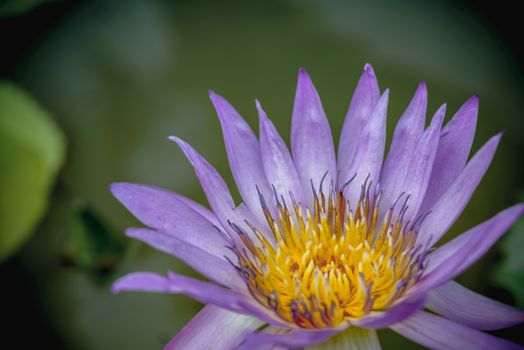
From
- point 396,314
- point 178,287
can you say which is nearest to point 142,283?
point 178,287

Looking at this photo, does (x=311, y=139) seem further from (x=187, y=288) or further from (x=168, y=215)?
(x=187, y=288)

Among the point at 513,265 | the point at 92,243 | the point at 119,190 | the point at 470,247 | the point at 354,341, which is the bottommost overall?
the point at 513,265

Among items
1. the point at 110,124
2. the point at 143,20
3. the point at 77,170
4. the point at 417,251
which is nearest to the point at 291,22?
the point at 143,20

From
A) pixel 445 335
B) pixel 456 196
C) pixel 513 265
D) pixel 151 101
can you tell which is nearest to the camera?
pixel 445 335

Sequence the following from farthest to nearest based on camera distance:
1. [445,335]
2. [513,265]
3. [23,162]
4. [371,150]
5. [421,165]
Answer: [23,162] < [513,265] < [371,150] < [421,165] < [445,335]

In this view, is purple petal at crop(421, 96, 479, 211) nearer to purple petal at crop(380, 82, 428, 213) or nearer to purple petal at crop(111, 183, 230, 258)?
purple petal at crop(380, 82, 428, 213)

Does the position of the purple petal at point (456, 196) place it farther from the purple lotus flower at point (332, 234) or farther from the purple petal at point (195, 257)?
the purple petal at point (195, 257)

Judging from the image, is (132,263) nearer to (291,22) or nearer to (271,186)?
(271,186)
